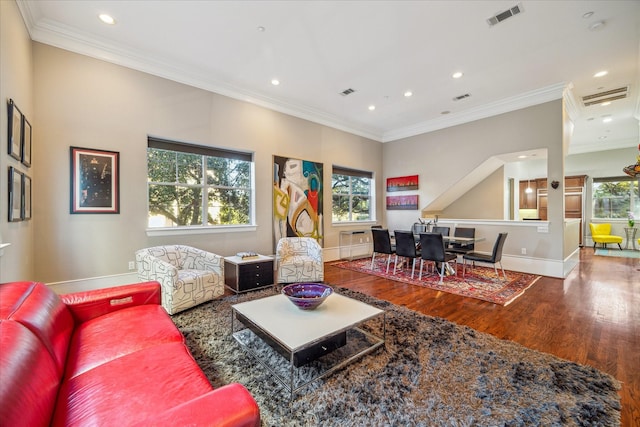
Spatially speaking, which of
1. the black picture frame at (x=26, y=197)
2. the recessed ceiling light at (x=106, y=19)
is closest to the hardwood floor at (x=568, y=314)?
the black picture frame at (x=26, y=197)

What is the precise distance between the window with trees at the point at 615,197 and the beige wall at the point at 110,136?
10835 millimetres

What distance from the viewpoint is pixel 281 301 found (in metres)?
2.50

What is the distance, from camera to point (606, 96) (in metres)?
5.12

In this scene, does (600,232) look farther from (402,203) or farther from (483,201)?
(402,203)

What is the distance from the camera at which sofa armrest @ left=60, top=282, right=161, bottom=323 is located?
6.31 feet

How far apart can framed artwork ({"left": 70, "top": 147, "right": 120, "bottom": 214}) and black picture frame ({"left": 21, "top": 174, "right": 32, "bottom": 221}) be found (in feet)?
1.37

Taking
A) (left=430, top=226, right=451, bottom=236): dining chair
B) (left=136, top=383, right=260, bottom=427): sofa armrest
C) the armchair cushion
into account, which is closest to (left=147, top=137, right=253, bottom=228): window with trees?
(left=136, top=383, right=260, bottom=427): sofa armrest

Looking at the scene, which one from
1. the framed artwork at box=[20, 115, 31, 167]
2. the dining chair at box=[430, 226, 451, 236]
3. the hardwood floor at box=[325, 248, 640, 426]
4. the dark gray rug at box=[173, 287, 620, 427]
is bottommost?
the hardwood floor at box=[325, 248, 640, 426]

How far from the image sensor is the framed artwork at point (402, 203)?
7043mm

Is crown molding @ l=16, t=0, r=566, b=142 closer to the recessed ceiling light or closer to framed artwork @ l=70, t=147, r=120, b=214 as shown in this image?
the recessed ceiling light

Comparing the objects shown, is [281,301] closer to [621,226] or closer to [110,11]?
[110,11]

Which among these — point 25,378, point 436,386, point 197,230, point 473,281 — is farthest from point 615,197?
point 25,378

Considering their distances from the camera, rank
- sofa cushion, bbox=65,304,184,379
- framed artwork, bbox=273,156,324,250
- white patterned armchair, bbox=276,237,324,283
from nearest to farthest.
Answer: sofa cushion, bbox=65,304,184,379, white patterned armchair, bbox=276,237,324,283, framed artwork, bbox=273,156,324,250

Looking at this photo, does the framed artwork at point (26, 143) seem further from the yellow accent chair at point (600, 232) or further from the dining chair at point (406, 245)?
the yellow accent chair at point (600, 232)
